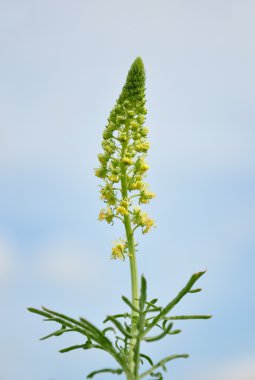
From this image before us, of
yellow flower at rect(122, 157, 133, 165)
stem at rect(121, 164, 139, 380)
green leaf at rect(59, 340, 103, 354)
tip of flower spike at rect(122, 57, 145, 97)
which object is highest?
tip of flower spike at rect(122, 57, 145, 97)

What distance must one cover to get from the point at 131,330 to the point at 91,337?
0.47 m

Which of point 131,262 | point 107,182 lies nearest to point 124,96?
point 107,182

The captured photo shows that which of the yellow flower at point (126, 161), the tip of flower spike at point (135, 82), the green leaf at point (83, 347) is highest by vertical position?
the tip of flower spike at point (135, 82)

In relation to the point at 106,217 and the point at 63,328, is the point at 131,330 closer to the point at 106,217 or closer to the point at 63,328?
the point at 63,328

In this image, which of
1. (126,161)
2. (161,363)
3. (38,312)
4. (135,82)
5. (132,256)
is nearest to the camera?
(161,363)

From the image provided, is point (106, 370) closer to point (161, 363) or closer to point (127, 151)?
point (161, 363)

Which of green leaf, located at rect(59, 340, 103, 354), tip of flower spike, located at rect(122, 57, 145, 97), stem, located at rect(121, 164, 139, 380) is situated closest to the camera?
green leaf, located at rect(59, 340, 103, 354)

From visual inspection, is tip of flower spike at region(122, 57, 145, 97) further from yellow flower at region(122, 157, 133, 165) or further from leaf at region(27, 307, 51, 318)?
leaf at region(27, 307, 51, 318)

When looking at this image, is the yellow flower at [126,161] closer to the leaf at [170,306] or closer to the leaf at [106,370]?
the leaf at [170,306]

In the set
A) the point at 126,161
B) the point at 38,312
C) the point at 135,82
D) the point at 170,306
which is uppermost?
the point at 135,82

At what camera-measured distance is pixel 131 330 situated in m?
5.25

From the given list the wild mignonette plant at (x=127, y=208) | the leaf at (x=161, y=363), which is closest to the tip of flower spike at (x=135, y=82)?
the wild mignonette plant at (x=127, y=208)

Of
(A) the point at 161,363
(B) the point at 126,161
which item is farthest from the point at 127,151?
(A) the point at 161,363

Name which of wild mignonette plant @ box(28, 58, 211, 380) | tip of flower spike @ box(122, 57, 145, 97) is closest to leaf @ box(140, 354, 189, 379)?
wild mignonette plant @ box(28, 58, 211, 380)
